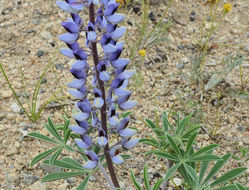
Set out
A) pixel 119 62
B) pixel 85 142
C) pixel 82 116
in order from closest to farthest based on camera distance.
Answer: pixel 119 62 < pixel 82 116 < pixel 85 142

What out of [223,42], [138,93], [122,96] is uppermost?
[122,96]

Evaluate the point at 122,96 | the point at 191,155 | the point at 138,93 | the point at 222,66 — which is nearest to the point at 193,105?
the point at 138,93

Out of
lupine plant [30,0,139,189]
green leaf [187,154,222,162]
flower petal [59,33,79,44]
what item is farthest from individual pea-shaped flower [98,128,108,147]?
green leaf [187,154,222,162]

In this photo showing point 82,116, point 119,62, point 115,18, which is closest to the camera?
point 115,18

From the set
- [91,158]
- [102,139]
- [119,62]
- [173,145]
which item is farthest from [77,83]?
[173,145]

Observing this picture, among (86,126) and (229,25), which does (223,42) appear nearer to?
(229,25)

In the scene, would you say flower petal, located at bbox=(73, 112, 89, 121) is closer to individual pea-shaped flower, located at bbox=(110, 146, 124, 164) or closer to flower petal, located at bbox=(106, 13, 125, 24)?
individual pea-shaped flower, located at bbox=(110, 146, 124, 164)

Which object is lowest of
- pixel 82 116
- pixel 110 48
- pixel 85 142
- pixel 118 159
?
pixel 118 159

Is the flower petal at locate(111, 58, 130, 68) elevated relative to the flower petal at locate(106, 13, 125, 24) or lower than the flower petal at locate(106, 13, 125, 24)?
lower

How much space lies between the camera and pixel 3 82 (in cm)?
395

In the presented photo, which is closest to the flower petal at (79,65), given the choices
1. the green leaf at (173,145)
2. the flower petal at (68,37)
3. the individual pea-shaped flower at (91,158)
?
the flower petal at (68,37)

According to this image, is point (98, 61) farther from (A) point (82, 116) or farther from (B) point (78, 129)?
(B) point (78, 129)

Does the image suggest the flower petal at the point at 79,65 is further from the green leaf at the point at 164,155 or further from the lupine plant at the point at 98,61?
the green leaf at the point at 164,155

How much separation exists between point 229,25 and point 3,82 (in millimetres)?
2985
